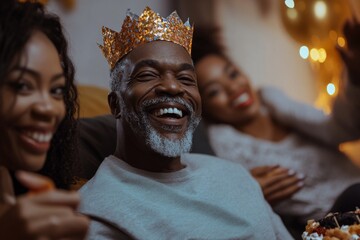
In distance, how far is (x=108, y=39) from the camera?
152cm

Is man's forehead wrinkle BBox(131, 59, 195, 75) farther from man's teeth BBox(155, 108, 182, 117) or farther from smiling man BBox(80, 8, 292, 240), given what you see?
man's teeth BBox(155, 108, 182, 117)

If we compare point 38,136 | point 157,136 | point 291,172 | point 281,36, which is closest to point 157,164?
point 157,136

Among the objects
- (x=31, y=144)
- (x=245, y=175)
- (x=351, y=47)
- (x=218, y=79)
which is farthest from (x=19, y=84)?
(x=351, y=47)

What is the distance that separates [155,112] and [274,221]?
528mm

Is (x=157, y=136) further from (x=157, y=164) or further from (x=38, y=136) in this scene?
(x=38, y=136)

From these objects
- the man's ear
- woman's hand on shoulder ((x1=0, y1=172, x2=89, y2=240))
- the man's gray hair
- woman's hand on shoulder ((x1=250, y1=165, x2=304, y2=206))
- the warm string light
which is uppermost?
the warm string light

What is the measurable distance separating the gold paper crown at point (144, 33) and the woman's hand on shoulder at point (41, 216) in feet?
2.42

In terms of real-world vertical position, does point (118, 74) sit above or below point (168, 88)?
above

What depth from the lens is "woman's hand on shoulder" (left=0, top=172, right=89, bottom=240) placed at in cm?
74

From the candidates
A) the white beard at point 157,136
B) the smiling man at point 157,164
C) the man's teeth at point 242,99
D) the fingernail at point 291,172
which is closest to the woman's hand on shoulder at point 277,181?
the fingernail at point 291,172

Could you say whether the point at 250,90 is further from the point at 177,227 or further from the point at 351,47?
the point at 177,227

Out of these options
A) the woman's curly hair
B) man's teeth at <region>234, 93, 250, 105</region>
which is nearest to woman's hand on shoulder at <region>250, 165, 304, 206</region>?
man's teeth at <region>234, 93, 250, 105</region>

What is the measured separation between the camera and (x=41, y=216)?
0.75 m

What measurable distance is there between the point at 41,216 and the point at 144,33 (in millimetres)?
786
